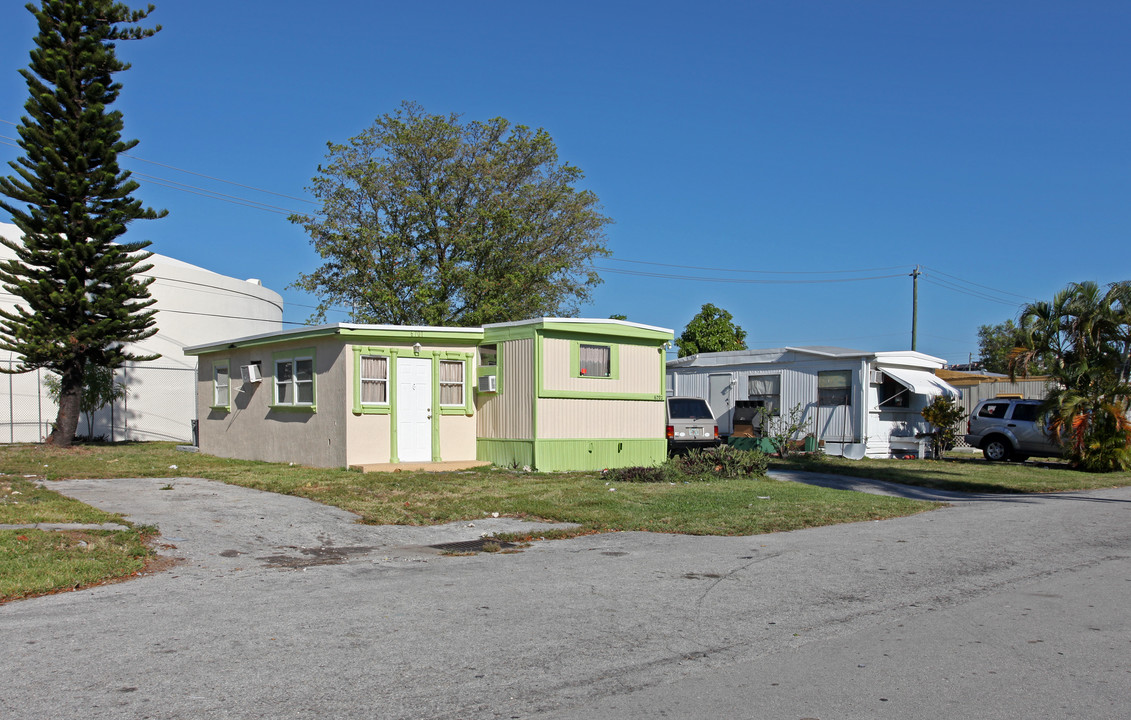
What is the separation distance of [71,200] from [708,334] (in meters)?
25.1

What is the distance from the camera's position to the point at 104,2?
21109 millimetres

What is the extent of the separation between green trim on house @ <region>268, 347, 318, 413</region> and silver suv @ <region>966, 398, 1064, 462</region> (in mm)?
17539

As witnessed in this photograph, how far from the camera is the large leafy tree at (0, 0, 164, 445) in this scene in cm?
2103

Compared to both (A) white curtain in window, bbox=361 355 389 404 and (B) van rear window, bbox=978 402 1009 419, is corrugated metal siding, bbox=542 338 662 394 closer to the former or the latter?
(A) white curtain in window, bbox=361 355 389 404

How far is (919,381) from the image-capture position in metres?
23.8

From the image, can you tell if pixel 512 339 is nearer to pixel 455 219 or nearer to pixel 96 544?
pixel 96 544

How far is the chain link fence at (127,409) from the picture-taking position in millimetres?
26938

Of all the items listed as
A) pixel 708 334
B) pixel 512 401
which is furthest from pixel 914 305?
pixel 512 401

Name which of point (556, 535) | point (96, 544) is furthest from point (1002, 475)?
point (96, 544)

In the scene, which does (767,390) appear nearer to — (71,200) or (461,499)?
(461,499)

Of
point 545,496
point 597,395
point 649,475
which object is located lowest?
point 545,496

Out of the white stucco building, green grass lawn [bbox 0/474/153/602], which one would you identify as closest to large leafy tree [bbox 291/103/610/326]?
the white stucco building

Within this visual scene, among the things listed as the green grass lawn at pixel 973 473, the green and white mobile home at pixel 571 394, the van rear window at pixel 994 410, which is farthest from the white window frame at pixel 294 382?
the van rear window at pixel 994 410

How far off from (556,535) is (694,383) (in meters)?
17.1
